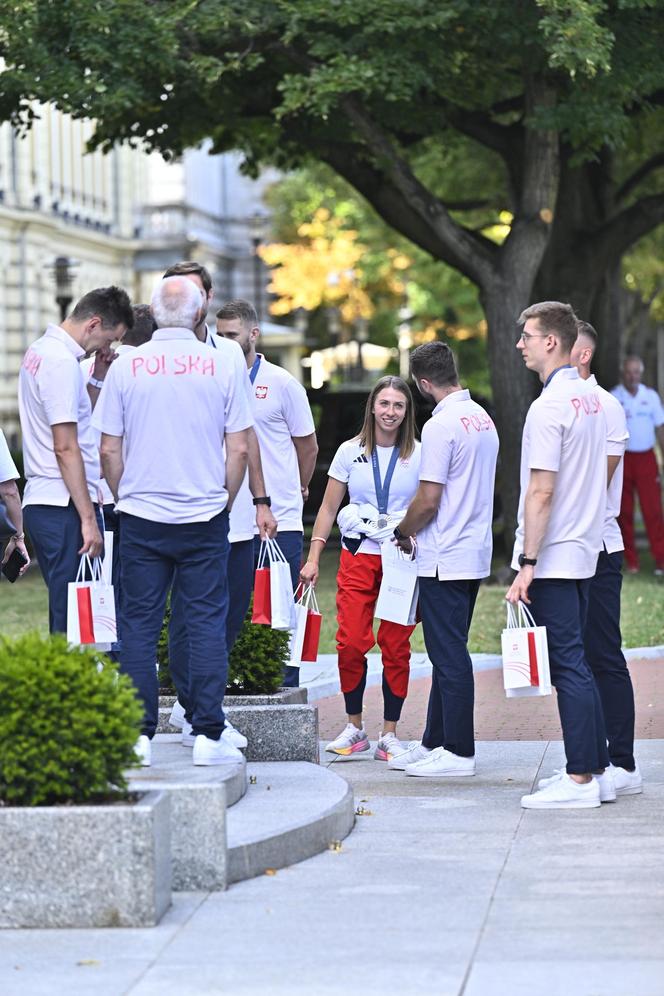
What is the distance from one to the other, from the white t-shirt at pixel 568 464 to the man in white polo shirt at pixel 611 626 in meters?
0.46

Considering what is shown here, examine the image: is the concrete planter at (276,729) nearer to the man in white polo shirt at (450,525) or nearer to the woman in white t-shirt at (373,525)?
the man in white polo shirt at (450,525)

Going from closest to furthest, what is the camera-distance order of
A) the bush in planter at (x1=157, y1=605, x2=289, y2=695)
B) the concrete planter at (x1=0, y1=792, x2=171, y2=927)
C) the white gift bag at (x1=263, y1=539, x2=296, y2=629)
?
the concrete planter at (x1=0, y1=792, x2=171, y2=927)
the white gift bag at (x1=263, y1=539, x2=296, y2=629)
the bush in planter at (x1=157, y1=605, x2=289, y2=695)

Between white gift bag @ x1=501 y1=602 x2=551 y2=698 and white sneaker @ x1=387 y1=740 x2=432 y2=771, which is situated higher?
white gift bag @ x1=501 y1=602 x2=551 y2=698

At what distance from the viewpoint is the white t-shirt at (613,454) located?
26.9 ft

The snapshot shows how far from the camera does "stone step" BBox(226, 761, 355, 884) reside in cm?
663

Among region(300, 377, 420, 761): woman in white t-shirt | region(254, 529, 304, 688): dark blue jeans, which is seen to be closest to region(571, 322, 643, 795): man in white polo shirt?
region(300, 377, 420, 761): woman in white t-shirt

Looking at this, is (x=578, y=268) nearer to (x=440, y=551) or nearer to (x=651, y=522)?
(x=651, y=522)

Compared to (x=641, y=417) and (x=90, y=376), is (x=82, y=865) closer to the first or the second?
(x=90, y=376)

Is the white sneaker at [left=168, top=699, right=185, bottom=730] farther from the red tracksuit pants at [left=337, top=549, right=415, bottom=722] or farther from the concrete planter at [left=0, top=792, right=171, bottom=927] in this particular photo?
the concrete planter at [left=0, top=792, right=171, bottom=927]

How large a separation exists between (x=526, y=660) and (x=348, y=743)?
6.66 feet

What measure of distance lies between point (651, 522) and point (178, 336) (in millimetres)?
11836

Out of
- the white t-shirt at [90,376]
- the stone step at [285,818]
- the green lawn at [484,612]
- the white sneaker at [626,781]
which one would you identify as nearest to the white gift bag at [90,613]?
the white t-shirt at [90,376]

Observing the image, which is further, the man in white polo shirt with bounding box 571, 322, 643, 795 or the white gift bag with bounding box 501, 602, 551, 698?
the man in white polo shirt with bounding box 571, 322, 643, 795

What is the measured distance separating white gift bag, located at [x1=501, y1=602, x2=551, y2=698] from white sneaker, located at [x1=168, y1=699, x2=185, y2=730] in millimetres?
1641
